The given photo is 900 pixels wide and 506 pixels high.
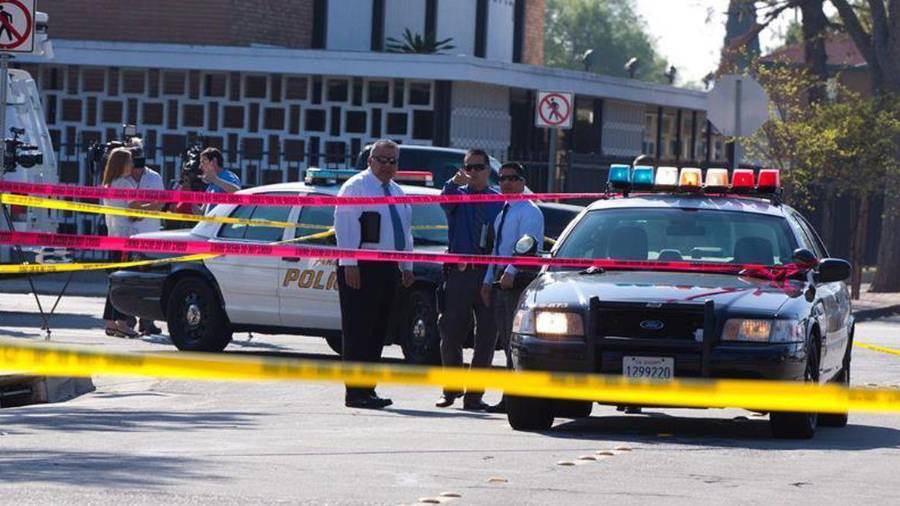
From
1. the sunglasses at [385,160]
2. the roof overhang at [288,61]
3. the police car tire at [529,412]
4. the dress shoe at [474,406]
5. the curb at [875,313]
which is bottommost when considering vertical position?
the curb at [875,313]

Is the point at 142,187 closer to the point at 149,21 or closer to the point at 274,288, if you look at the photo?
the point at 274,288

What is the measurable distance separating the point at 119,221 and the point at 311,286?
330 centimetres

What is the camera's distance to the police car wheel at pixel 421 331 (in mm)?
16578

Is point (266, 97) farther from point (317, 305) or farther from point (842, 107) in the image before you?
point (317, 305)

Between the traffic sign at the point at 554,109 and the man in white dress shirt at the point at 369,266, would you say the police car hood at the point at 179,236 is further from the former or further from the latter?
the traffic sign at the point at 554,109

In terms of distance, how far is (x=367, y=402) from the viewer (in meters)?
14.0

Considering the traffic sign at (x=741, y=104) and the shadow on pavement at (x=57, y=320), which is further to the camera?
the traffic sign at (x=741, y=104)

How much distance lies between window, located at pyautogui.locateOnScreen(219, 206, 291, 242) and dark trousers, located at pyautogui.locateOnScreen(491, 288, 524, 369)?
3.59 metres

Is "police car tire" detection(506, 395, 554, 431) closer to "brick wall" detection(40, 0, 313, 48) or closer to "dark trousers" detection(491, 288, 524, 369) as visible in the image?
"dark trousers" detection(491, 288, 524, 369)

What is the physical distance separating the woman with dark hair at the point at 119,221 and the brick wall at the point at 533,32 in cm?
2678

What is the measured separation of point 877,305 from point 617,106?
12.0m

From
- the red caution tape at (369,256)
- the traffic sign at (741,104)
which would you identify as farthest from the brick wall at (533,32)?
the red caution tape at (369,256)

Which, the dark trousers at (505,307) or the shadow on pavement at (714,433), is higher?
the dark trousers at (505,307)

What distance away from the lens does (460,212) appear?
48.3ft
